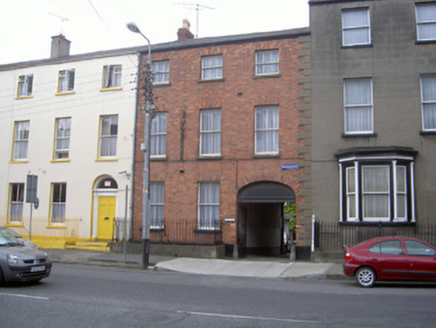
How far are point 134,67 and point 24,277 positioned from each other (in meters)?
14.1

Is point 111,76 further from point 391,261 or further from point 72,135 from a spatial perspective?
point 391,261

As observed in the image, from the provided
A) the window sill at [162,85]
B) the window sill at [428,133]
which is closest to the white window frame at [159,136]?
the window sill at [162,85]

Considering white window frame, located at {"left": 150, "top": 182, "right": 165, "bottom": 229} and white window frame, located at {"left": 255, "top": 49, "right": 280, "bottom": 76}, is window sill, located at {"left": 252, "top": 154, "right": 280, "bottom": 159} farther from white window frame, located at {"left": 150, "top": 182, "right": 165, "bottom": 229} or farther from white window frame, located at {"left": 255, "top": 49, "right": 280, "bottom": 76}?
white window frame, located at {"left": 150, "top": 182, "right": 165, "bottom": 229}

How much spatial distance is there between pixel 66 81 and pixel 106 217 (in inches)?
302

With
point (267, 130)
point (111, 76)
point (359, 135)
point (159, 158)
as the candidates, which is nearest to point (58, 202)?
point (159, 158)

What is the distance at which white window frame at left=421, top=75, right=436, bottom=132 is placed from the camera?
18.6 meters

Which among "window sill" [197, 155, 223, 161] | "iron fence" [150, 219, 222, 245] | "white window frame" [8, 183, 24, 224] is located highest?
"window sill" [197, 155, 223, 161]

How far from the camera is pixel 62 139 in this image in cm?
2444

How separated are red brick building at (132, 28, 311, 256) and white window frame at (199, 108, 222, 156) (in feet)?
0.15

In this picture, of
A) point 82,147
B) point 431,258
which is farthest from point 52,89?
point 431,258

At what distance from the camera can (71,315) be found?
834 cm

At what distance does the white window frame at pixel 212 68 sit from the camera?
21500mm

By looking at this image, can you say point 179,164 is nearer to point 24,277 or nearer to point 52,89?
point 52,89

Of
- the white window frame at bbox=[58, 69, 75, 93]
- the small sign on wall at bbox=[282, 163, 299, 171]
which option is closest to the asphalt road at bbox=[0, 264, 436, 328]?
the small sign on wall at bbox=[282, 163, 299, 171]
